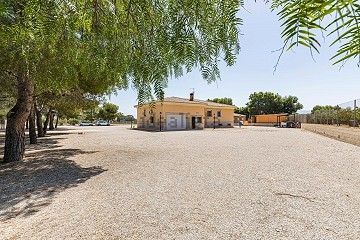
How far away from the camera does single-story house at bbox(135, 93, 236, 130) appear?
30.9 meters

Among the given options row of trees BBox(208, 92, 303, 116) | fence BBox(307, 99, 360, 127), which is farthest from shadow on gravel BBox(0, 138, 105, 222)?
row of trees BBox(208, 92, 303, 116)

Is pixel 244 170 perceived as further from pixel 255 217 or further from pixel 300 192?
pixel 255 217

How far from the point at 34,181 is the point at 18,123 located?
3694mm

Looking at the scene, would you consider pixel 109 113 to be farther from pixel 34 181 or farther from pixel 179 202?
pixel 179 202

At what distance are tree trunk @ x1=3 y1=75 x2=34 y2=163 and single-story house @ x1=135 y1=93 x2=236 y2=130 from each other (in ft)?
60.1

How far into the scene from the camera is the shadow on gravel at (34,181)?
Result: 413 centimetres

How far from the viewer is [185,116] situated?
33.1 meters

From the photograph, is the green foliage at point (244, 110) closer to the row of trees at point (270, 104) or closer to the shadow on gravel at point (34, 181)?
the row of trees at point (270, 104)

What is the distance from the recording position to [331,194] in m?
4.69

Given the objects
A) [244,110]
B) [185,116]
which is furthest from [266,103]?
[185,116]

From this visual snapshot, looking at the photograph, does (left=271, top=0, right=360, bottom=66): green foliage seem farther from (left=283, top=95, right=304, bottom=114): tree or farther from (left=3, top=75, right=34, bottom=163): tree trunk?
(left=283, top=95, right=304, bottom=114): tree

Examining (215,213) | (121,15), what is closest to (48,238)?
(215,213)

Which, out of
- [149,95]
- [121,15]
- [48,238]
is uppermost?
[121,15]

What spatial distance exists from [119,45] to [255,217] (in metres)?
3.43
